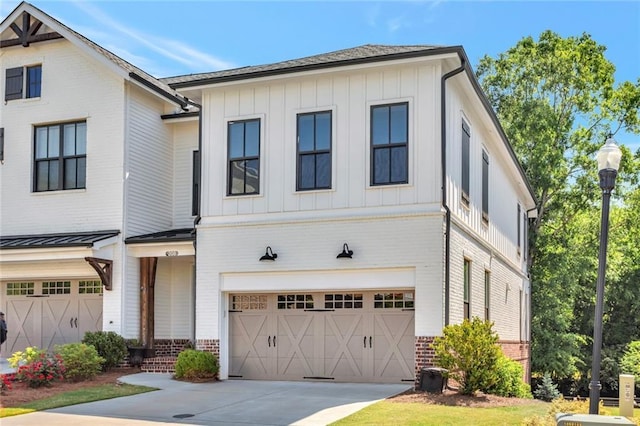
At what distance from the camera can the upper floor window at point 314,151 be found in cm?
1812

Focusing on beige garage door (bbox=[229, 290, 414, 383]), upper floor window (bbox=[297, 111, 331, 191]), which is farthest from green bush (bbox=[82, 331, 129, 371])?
upper floor window (bbox=[297, 111, 331, 191])

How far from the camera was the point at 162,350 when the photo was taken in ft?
71.2

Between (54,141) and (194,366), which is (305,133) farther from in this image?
(54,141)

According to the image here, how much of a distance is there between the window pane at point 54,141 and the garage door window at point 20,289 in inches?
158

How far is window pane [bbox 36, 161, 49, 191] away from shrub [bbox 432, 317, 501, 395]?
12.9 meters

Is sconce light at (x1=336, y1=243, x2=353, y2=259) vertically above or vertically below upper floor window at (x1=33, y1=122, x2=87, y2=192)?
below

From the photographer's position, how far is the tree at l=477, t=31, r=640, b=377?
35.7 m

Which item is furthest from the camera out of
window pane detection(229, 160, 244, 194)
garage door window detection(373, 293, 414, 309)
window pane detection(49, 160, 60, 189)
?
window pane detection(49, 160, 60, 189)

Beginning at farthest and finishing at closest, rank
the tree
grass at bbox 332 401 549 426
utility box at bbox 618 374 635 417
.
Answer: the tree → grass at bbox 332 401 549 426 → utility box at bbox 618 374 635 417

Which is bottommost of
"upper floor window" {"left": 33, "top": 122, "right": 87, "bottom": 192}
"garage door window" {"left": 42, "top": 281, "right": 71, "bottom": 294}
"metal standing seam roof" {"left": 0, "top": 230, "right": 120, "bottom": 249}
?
"garage door window" {"left": 42, "top": 281, "right": 71, "bottom": 294}

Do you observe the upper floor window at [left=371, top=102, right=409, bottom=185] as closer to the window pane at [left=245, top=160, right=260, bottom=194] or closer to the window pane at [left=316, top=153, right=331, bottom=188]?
the window pane at [left=316, top=153, right=331, bottom=188]

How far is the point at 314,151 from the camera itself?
59.8 ft

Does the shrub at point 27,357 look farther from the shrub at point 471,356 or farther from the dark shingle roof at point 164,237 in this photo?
the shrub at point 471,356

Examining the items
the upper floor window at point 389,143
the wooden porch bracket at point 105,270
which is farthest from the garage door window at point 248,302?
the upper floor window at point 389,143
